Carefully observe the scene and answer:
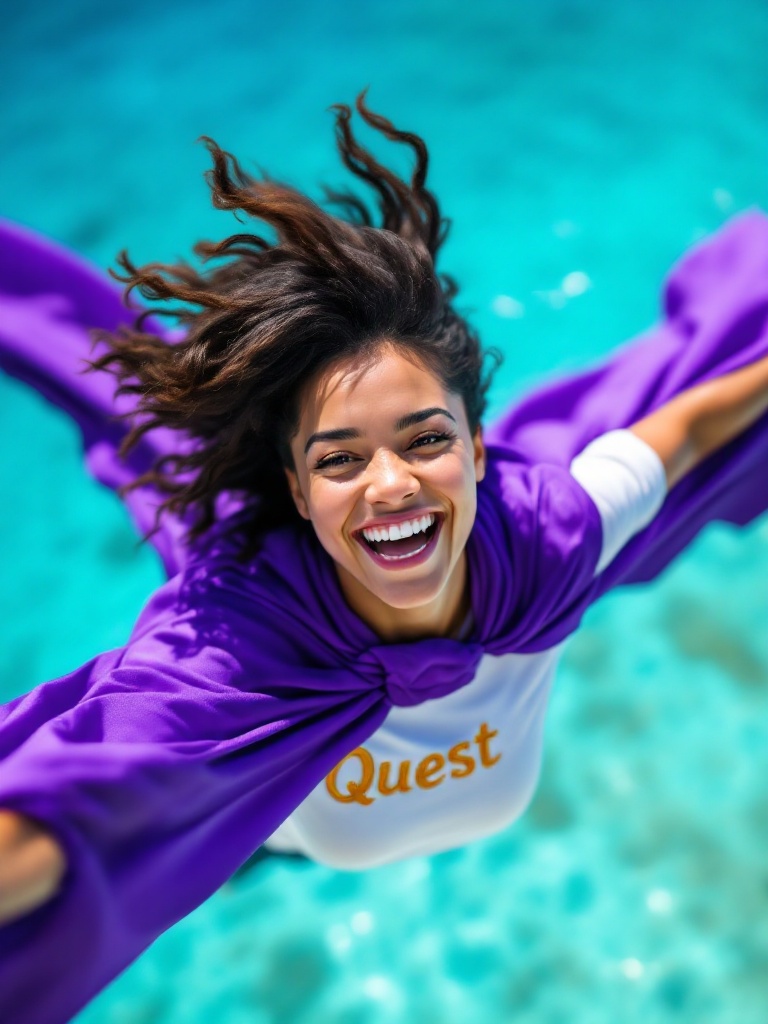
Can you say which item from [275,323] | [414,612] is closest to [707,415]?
[414,612]

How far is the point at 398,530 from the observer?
169 centimetres

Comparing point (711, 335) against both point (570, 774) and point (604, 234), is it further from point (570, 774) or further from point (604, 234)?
point (604, 234)

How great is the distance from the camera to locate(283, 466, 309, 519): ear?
183 centimetres

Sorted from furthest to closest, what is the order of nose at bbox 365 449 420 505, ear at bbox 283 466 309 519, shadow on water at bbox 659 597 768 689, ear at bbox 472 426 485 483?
shadow on water at bbox 659 597 768 689
ear at bbox 472 426 485 483
ear at bbox 283 466 309 519
nose at bbox 365 449 420 505

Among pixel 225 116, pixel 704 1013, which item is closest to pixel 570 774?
pixel 704 1013

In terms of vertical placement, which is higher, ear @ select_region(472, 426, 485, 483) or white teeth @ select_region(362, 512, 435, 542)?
white teeth @ select_region(362, 512, 435, 542)

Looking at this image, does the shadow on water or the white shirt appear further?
the shadow on water

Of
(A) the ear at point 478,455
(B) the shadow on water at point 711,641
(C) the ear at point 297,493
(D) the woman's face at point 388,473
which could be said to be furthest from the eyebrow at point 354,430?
(B) the shadow on water at point 711,641

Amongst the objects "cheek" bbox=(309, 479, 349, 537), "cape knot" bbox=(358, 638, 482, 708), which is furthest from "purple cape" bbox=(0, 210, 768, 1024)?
"cheek" bbox=(309, 479, 349, 537)

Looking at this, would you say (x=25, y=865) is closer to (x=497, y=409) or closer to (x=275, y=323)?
(x=275, y=323)

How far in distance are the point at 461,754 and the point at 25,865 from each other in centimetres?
89

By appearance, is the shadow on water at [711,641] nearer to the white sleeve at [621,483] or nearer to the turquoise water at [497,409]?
the turquoise water at [497,409]

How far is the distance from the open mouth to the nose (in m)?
0.08

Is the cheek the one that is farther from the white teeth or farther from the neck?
the neck
